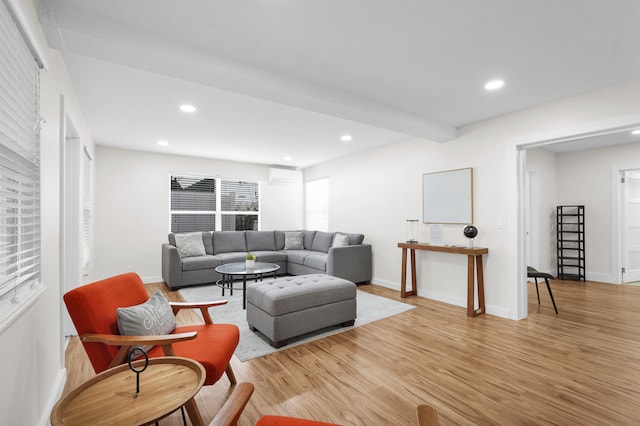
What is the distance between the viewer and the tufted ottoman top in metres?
2.86

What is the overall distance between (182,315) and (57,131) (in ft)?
7.79

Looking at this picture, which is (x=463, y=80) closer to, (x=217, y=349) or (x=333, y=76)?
(x=333, y=76)

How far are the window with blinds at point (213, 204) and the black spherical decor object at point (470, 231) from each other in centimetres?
448

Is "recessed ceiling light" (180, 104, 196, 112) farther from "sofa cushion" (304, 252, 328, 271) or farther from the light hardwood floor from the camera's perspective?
"sofa cushion" (304, 252, 328, 271)

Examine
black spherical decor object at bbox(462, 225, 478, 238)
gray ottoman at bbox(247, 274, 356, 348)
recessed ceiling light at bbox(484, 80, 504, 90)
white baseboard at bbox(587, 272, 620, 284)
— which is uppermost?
recessed ceiling light at bbox(484, 80, 504, 90)

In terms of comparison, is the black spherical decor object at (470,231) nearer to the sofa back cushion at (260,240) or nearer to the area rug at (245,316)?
the area rug at (245,316)

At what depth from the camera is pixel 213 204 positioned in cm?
642

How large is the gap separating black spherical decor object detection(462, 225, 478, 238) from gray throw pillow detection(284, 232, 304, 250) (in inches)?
142

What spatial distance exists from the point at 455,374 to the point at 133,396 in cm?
214

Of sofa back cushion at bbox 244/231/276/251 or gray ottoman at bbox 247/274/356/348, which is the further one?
sofa back cushion at bbox 244/231/276/251

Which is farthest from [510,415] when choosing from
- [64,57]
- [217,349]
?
[64,57]

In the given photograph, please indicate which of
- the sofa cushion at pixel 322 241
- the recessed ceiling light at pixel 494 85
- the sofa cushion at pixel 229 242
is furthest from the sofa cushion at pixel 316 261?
the recessed ceiling light at pixel 494 85

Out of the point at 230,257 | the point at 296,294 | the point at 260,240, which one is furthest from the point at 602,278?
the point at 230,257

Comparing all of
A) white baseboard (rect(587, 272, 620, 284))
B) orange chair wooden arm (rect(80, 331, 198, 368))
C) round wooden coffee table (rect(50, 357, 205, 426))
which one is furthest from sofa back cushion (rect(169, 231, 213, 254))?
white baseboard (rect(587, 272, 620, 284))
